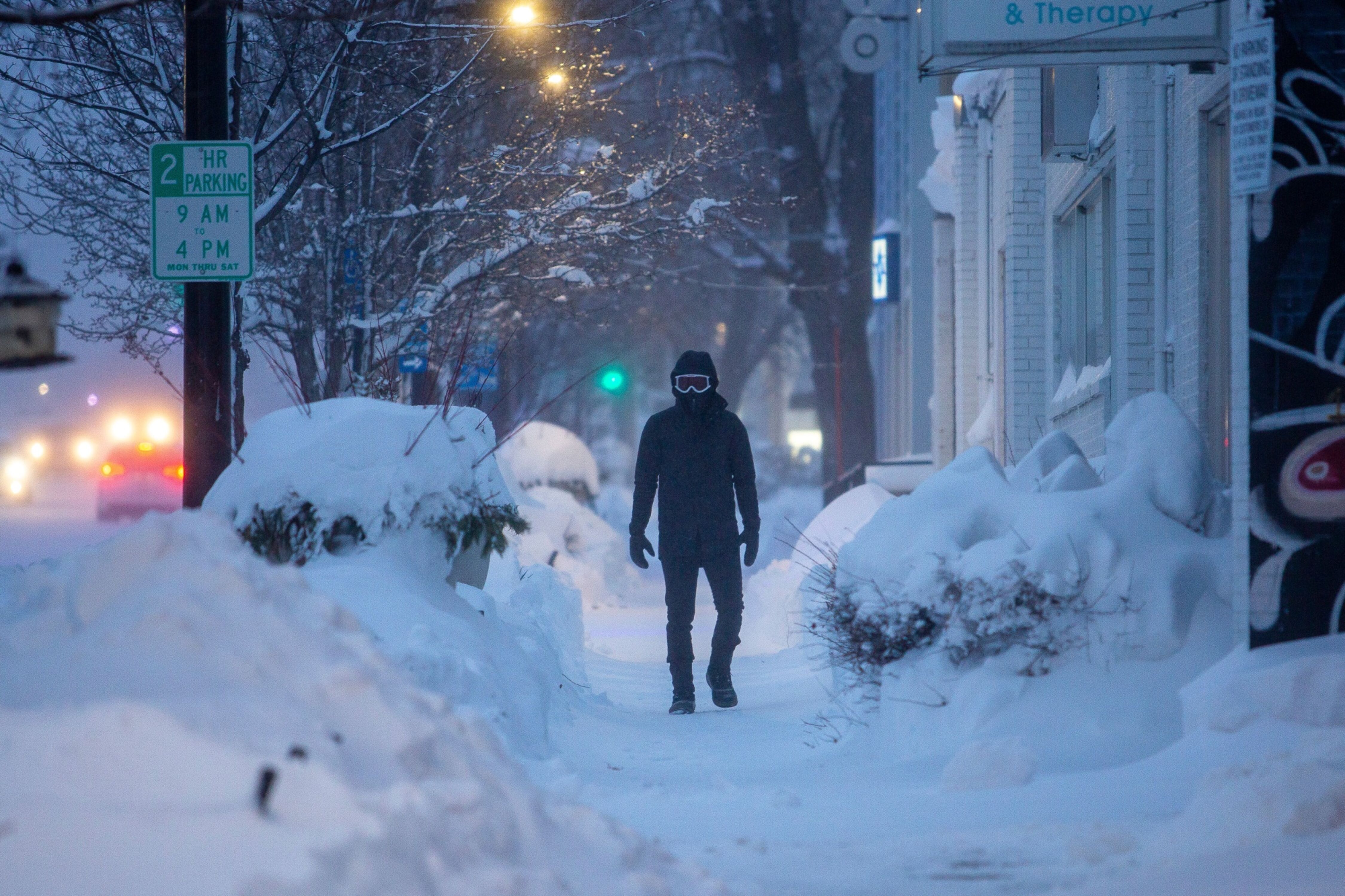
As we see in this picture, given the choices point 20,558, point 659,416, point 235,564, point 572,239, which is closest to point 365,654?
point 235,564

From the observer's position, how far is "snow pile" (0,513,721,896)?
124 inches

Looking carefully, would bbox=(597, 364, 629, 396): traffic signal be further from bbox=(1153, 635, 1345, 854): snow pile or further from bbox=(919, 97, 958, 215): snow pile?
bbox=(1153, 635, 1345, 854): snow pile

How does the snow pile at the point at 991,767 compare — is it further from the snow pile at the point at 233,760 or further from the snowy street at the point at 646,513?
the snow pile at the point at 233,760

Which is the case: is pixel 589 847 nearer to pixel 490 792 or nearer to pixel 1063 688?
pixel 490 792

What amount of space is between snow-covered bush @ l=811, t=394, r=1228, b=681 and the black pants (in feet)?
3.31

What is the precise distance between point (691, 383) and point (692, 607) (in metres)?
1.23

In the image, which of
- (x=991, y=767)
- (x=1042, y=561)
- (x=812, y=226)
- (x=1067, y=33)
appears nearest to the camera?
(x=991, y=767)

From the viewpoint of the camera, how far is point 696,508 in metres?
8.23

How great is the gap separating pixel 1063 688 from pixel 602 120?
9.52 metres

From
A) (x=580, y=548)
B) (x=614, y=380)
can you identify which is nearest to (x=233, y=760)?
(x=580, y=548)

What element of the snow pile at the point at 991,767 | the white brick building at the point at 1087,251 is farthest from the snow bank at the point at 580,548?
the snow pile at the point at 991,767

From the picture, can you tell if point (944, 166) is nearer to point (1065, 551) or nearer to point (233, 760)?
point (1065, 551)

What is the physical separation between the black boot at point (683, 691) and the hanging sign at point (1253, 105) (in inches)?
154

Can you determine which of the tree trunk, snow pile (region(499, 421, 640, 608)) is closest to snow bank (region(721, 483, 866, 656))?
snow pile (region(499, 421, 640, 608))
